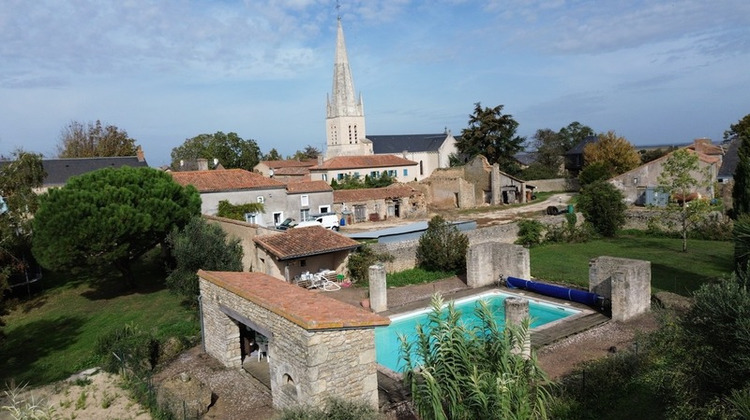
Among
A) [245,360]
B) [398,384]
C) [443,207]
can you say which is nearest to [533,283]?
[398,384]

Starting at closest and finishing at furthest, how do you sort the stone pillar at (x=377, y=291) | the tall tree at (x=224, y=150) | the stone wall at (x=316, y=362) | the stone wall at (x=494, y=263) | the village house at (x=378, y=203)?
1. the stone wall at (x=316, y=362)
2. the stone pillar at (x=377, y=291)
3. the stone wall at (x=494, y=263)
4. the village house at (x=378, y=203)
5. the tall tree at (x=224, y=150)

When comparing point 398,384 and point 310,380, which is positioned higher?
point 310,380

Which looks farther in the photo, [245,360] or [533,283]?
[533,283]

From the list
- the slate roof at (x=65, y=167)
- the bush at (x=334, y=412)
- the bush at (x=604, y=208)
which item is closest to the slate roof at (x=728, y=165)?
the bush at (x=604, y=208)

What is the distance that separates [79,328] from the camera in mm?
19875

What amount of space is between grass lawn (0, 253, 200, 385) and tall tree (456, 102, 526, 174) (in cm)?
4212

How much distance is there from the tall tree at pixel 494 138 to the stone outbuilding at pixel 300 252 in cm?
4002

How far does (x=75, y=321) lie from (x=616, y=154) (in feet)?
172

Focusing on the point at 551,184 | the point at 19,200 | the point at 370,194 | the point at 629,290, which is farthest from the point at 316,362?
the point at 551,184

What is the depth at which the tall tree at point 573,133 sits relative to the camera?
82.8 m

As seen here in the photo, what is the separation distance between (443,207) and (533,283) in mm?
30182

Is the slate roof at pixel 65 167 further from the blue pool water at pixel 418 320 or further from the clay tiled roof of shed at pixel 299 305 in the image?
the clay tiled roof of shed at pixel 299 305

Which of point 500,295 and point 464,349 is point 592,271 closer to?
point 500,295

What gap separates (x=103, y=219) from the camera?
70.1ft
